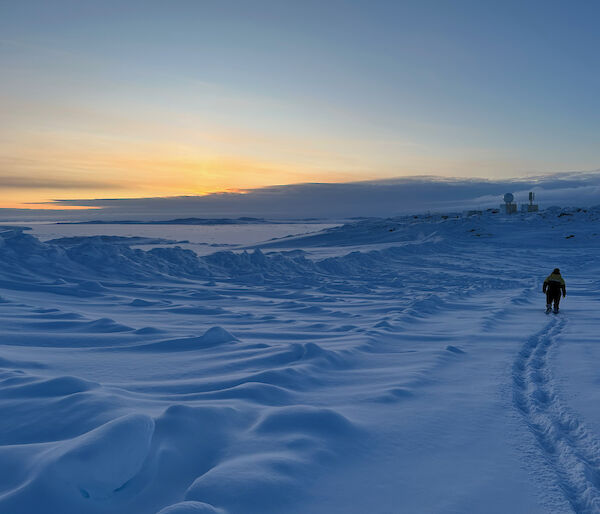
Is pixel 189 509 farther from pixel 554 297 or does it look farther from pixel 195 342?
pixel 554 297

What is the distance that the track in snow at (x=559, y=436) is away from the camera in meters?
2.62

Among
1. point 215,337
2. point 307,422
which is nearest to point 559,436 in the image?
point 307,422

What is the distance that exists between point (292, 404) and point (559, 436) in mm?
2049

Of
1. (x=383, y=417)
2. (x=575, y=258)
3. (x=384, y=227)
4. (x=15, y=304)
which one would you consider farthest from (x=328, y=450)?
(x=384, y=227)

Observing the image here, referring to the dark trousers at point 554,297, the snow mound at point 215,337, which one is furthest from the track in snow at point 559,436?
the dark trousers at point 554,297

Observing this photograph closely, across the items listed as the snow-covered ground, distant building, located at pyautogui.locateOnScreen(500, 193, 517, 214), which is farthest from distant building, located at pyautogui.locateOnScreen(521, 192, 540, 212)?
the snow-covered ground

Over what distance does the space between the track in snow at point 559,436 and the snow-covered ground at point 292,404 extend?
0.05ft

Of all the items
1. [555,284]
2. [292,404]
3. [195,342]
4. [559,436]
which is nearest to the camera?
[559,436]

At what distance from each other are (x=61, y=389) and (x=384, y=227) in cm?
3201

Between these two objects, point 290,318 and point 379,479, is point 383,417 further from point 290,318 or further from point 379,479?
point 290,318

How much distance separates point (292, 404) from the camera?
12.7 feet

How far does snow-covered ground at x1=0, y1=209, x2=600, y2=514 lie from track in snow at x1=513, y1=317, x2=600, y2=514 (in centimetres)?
2

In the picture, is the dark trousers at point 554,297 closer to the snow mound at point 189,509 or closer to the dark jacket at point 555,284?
the dark jacket at point 555,284

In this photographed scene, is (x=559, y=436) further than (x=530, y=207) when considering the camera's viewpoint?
No
